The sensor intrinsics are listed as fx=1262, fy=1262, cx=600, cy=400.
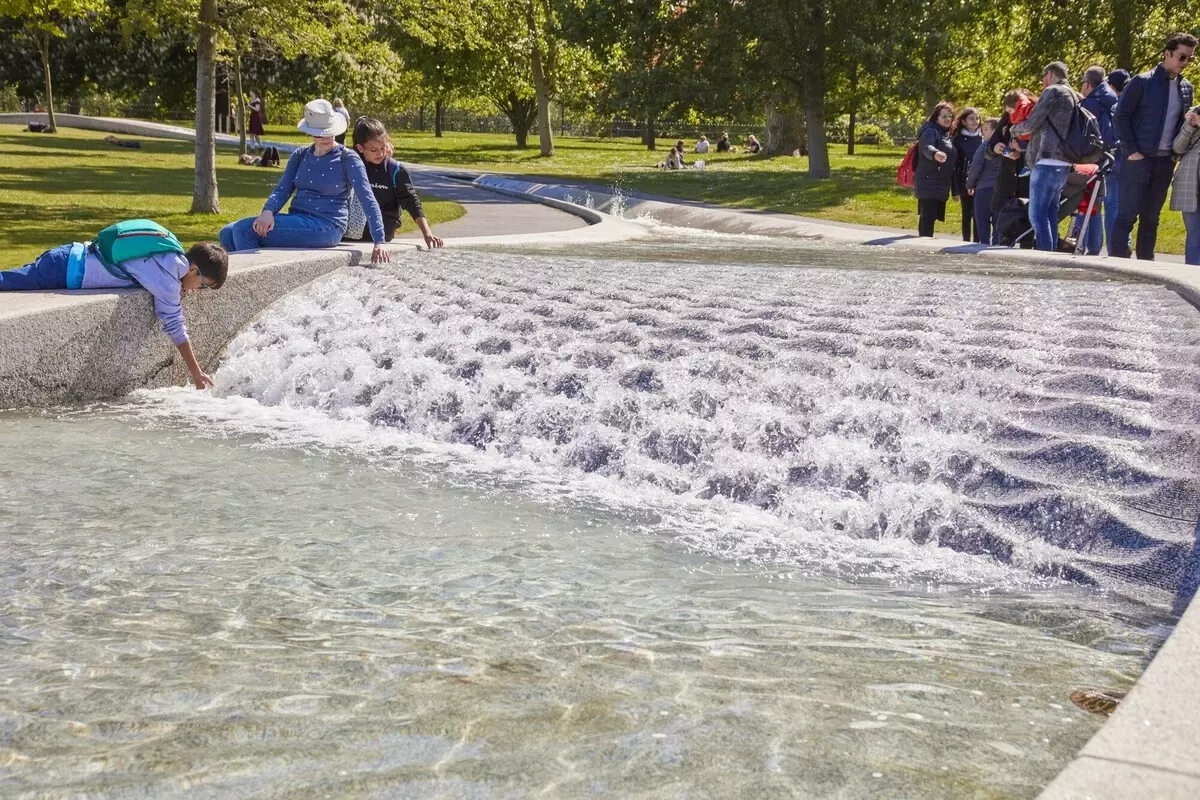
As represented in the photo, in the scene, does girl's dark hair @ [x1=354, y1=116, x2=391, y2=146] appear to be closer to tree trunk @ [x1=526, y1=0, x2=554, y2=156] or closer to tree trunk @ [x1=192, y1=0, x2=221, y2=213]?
tree trunk @ [x1=192, y1=0, x2=221, y2=213]

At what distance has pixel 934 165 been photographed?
15.1 metres

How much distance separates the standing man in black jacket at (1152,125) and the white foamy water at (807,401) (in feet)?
8.35

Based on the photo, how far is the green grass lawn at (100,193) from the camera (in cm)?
1486

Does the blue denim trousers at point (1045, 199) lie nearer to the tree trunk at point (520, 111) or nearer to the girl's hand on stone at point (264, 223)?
the girl's hand on stone at point (264, 223)

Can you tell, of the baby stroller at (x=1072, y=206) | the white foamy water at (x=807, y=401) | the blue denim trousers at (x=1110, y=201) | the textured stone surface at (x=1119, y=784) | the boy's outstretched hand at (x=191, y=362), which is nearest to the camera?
the textured stone surface at (x=1119, y=784)

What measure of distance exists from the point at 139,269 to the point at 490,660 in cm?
524

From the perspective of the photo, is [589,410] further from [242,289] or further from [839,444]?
[242,289]

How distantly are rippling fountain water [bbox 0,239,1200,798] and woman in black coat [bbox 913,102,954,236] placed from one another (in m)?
6.16

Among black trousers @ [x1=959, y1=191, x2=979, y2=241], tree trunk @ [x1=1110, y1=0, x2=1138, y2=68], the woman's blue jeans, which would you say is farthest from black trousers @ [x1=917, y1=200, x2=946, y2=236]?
tree trunk @ [x1=1110, y1=0, x2=1138, y2=68]

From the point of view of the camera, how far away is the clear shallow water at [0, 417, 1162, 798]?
3.23 metres

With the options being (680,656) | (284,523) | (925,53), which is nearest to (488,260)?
(284,523)

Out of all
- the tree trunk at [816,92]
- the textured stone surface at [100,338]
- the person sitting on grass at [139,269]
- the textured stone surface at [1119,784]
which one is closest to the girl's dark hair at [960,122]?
the textured stone surface at [100,338]

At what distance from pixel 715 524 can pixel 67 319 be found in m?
4.54

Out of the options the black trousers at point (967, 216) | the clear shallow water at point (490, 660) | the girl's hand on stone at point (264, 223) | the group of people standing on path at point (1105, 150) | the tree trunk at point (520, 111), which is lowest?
the clear shallow water at point (490, 660)
